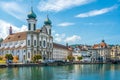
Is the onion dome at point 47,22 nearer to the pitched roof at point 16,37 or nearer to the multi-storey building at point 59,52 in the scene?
the pitched roof at point 16,37

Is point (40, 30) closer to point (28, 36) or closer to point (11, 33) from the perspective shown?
point (28, 36)

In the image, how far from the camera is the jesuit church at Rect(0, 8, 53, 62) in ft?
267

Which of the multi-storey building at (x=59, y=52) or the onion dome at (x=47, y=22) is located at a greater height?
the onion dome at (x=47, y=22)

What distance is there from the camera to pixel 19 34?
89.6 meters

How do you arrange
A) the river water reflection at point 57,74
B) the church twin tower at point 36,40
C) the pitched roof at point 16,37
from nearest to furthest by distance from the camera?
the river water reflection at point 57,74 < the church twin tower at point 36,40 < the pitched roof at point 16,37

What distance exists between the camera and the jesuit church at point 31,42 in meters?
81.3

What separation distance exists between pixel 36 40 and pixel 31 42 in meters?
2.11

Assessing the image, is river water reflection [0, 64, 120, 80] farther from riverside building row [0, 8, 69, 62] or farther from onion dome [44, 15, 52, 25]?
onion dome [44, 15, 52, 25]

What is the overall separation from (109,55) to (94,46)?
1083 centimetres

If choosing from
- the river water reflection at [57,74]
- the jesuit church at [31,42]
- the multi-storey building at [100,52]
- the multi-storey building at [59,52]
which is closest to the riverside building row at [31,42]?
the jesuit church at [31,42]

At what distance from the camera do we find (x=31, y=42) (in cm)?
8188

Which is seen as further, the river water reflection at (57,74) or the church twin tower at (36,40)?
the church twin tower at (36,40)

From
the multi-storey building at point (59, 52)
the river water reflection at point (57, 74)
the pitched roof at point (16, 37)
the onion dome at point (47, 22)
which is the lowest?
the river water reflection at point (57, 74)

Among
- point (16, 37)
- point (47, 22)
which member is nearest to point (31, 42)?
point (16, 37)
